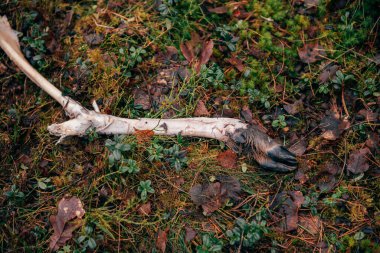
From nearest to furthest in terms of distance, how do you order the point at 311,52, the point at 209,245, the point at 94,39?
the point at 209,245
the point at 311,52
the point at 94,39

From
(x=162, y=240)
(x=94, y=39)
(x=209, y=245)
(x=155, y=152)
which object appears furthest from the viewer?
(x=94, y=39)

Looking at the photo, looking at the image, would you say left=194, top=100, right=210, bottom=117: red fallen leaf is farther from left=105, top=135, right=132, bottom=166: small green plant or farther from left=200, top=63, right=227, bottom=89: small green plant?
left=105, top=135, right=132, bottom=166: small green plant

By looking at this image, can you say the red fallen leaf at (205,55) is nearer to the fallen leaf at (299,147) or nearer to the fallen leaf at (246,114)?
the fallen leaf at (246,114)

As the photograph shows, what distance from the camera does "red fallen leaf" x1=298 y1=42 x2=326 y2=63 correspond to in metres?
2.99

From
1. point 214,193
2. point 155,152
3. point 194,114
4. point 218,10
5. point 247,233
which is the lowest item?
point 247,233

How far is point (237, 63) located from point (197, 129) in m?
0.75

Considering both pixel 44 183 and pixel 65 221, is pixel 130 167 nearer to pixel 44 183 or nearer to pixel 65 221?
pixel 65 221

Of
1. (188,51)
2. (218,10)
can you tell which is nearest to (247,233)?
(188,51)

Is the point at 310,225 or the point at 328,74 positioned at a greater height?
the point at 328,74

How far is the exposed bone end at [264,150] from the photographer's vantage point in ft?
8.71

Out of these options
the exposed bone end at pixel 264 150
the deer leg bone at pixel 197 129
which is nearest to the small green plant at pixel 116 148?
the deer leg bone at pixel 197 129

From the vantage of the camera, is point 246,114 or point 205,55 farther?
point 205,55

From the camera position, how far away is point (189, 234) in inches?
103

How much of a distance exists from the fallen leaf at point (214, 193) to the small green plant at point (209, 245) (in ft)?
0.72
